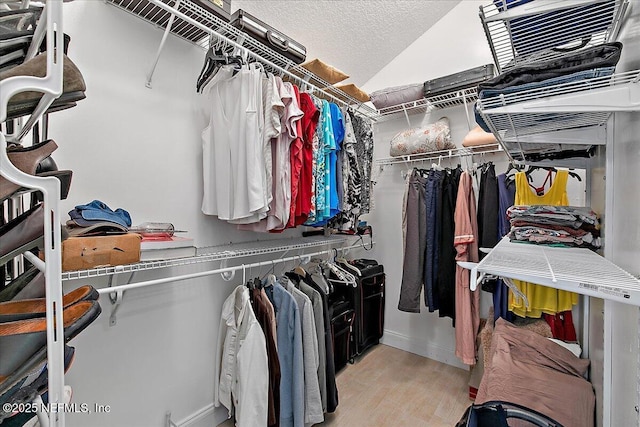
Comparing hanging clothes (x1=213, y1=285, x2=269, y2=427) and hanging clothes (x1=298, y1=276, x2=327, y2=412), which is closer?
hanging clothes (x1=213, y1=285, x2=269, y2=427)

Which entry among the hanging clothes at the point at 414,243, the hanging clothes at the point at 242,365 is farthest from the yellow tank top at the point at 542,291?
the hanging clothes at the point at 242,365

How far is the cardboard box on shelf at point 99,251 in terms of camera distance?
2.99 feet

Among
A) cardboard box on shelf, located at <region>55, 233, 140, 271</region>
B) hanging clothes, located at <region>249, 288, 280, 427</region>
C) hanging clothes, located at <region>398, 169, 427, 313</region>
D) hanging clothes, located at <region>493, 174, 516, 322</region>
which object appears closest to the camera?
cardboard box on shelf, located at <region>55, 233, 140, 271</region>

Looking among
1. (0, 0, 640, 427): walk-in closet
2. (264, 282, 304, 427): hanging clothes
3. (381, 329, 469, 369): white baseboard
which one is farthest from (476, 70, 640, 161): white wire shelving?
(381, 329, 469, 369): white baseboard

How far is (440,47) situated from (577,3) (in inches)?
80.9

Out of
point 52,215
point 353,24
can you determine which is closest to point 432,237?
point 353,24

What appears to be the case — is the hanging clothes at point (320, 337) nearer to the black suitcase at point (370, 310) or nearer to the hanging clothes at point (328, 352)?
the hanging clothes at point (328, 352)

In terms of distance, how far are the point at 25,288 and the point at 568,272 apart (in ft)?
4.03

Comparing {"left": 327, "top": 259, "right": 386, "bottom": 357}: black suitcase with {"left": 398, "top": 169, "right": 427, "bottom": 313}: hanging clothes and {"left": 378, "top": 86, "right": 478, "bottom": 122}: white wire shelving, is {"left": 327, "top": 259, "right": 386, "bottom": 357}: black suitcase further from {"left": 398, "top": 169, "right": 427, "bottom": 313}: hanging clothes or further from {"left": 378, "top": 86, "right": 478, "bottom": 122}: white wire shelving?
{"left": 378, "top": 86, "right": 478, "bottom": 122}: white wire shelving

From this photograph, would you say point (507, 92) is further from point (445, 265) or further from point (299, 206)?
point (445, 265)

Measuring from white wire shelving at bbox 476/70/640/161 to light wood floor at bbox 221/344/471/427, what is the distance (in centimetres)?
169

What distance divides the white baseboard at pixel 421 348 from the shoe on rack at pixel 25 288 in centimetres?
267

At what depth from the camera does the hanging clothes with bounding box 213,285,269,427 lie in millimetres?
1386

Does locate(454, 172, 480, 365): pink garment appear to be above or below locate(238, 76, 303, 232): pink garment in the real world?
below
